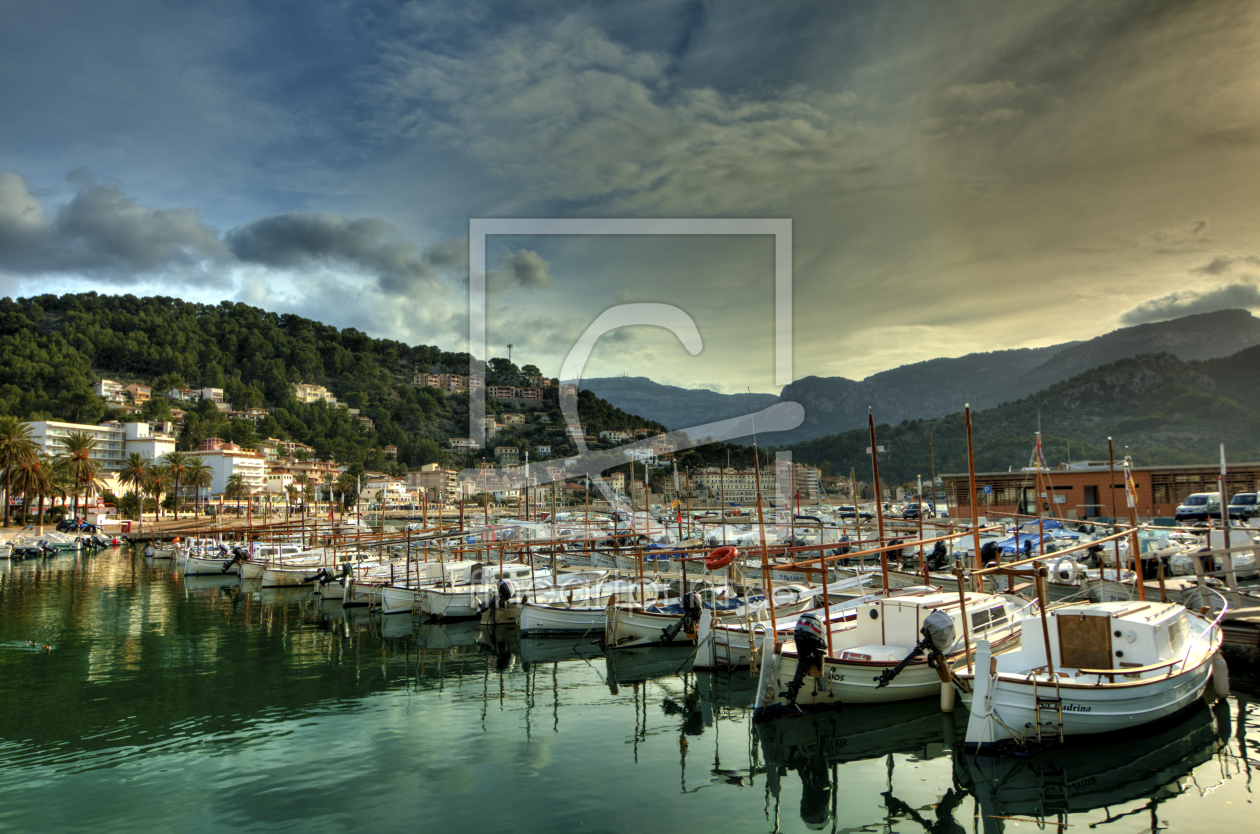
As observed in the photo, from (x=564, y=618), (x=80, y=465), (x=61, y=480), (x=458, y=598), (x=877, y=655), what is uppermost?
(x=80, y=465)

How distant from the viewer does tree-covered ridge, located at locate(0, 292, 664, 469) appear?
131 meters

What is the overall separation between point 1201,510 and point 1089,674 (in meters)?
35.6

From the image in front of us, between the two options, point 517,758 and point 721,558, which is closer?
point 517,758

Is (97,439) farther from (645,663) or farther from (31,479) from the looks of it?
(645,663)

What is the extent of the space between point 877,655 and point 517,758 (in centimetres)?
765

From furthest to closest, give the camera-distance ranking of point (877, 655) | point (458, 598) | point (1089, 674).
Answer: point (458, 598), point (877, 655), point (1089, 674)

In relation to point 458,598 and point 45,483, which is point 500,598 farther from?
point 45,483

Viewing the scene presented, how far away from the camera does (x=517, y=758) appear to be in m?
12.8

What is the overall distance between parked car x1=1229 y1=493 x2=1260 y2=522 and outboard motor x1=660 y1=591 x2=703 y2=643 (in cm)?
3082

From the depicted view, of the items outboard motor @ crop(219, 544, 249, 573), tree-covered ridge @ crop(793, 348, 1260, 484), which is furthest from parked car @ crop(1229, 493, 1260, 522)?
tree-covered ridge @ crop(793, 348, 1260, 484)

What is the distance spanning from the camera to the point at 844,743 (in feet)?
43.9

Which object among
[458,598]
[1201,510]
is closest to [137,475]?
[458,598]

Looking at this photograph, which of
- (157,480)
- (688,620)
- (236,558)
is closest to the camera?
(688,620)

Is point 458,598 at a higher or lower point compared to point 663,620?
lower
